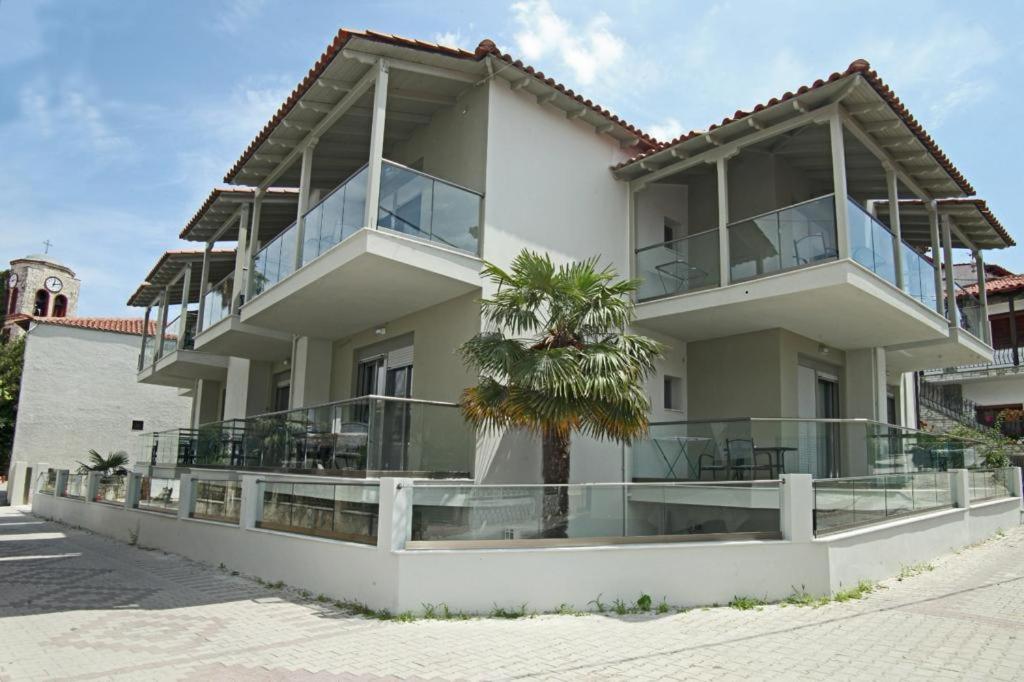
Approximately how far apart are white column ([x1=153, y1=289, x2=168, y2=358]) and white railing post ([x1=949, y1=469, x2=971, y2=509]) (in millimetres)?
20025

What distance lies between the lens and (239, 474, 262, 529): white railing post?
9766mm

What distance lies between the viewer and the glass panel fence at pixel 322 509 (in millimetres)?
7766

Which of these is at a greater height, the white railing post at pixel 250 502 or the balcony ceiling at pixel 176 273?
the balcony ceiling at pixel 176 273

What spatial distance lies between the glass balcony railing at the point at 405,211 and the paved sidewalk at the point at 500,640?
5047 mm

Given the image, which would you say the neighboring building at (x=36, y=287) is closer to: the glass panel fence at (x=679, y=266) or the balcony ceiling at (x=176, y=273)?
the balcony ceiling at (x=176, y=273)

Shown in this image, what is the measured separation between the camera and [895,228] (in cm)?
1234

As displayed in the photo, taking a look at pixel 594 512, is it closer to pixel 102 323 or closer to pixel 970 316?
pixel 970 316

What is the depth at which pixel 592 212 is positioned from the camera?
12.8 m

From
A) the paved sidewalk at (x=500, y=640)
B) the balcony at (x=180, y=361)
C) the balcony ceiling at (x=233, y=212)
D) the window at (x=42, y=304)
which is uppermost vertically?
the window at (x=42, y=304)

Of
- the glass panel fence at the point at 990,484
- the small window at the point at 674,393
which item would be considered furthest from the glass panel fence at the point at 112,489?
the glass panel fence at the point at 990,484

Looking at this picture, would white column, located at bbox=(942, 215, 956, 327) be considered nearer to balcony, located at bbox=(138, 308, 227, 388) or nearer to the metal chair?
the metal chair

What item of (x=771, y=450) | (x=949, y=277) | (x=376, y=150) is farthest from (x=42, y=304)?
(x=949, y=277)

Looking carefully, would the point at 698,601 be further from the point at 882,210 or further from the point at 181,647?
the point at 882,210

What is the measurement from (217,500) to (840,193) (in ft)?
33.7
